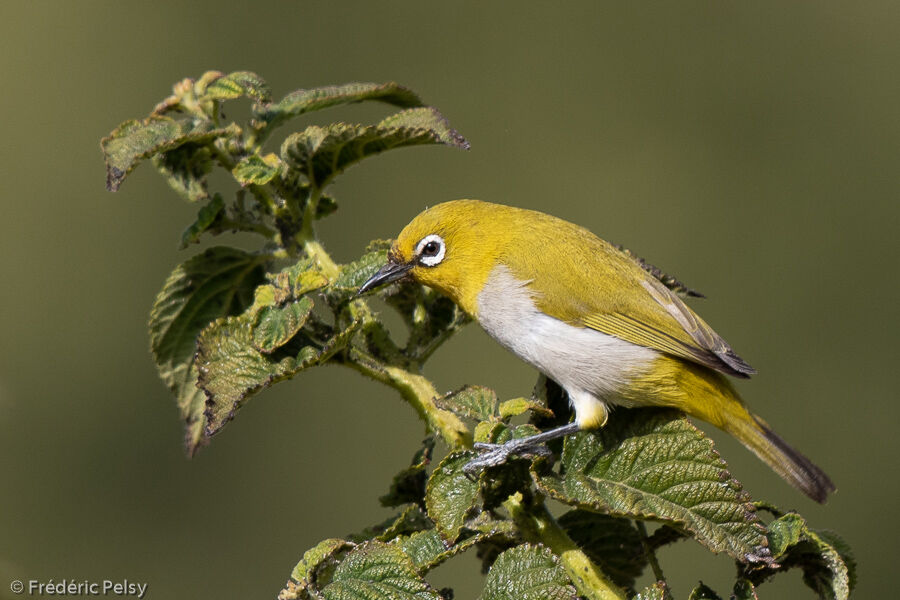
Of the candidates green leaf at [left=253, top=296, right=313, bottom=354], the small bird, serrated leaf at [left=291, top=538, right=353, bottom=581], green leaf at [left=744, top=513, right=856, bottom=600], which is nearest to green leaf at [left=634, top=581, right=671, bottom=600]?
green leaf at [left=744, top=513, right=856, bottom=600]

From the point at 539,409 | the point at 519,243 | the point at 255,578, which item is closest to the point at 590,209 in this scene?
the point at 255,578

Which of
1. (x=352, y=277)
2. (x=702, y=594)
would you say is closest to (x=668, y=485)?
(x=702, y=594)

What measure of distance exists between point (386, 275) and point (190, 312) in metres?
0.53

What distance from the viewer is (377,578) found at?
6.00ft

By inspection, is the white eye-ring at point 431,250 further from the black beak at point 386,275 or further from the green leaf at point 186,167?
the green leaf at point 186,167

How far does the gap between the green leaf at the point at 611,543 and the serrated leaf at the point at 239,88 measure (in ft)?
3.97

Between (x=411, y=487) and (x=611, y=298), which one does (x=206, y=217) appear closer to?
(x=411, y=487)

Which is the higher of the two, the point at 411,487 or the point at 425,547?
the point at 411,487

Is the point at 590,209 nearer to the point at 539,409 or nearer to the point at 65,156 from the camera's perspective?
the point at 65,156

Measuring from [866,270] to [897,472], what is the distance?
1.31m

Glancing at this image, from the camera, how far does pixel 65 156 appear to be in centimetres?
619

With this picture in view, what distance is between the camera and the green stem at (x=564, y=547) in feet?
6.00

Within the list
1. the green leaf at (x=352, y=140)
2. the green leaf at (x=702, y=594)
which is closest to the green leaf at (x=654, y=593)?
the green leaf at (x=702, y=594)

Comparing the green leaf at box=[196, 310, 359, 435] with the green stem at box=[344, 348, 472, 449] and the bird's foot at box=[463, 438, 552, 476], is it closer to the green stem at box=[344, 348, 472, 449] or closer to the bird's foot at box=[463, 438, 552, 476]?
the green stem at box=[344, 348, 472, 449]
